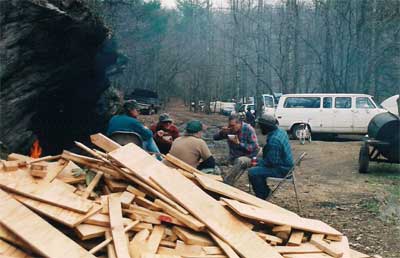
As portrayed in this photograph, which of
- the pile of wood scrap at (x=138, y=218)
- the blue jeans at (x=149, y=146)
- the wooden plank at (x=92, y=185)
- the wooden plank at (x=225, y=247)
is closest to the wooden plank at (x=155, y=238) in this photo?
the pile of wood scrap at (x=138, y=218)

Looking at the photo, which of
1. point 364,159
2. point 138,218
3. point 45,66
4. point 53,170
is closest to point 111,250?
point 138,218

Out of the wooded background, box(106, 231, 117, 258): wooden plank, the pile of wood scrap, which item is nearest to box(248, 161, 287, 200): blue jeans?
the pile of wood scrap

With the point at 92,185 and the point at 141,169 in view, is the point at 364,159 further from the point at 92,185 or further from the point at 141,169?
the point at 92,185

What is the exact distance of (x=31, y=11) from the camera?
950 centimetres

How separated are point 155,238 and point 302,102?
15.7 meters

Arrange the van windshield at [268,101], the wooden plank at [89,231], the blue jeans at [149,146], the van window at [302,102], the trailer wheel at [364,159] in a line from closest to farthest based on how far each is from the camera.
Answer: the wooden plank at [89,231], the blue jeans at [149,146], the trailer wheel at [364,159], the van window at [302,102], the van windshield at [268,101]

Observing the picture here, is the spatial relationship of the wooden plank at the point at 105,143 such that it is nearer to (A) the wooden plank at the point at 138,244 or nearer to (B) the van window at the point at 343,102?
(A) the wooden plank at the point at 138,244

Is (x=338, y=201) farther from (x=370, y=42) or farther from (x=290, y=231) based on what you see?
(x=370, y=42)

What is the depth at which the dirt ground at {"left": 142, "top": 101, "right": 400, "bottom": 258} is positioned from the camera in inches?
250

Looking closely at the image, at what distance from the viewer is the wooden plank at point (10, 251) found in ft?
12.9

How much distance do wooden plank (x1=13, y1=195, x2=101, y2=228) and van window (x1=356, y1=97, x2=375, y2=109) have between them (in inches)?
621

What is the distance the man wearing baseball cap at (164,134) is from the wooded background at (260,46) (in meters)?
12.1

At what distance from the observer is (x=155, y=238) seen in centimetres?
444

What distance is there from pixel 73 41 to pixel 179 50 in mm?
31326
